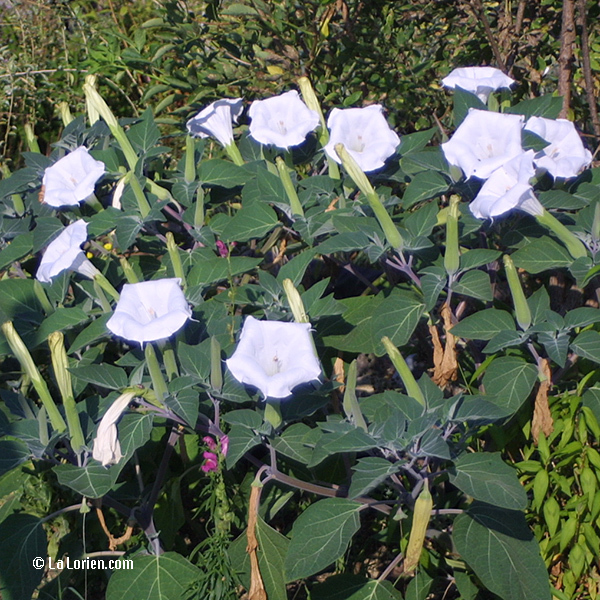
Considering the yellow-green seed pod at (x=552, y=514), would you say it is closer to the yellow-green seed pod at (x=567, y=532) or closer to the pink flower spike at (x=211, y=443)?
the yellow-green seed pod at (x=567, y=532)

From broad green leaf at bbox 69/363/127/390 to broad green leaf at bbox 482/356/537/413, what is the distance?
848 mm

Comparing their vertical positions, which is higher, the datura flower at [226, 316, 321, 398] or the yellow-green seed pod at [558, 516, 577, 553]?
the datura flower at [226, 316, 321, 398]

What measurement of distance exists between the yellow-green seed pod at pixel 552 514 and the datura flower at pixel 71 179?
4.82ft

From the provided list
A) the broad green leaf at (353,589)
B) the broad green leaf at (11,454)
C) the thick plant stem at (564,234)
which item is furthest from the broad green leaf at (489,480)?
the broad green leaf at (11,454)

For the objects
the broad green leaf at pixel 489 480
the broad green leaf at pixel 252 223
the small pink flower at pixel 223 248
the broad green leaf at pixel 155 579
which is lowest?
the broad green leaf at pixel 155 579

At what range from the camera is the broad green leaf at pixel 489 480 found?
1500 millimetres

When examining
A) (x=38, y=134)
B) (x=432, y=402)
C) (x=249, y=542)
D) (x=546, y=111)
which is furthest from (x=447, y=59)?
(x=38, y=134)

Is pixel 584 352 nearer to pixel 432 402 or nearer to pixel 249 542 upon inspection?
pixel 432 402

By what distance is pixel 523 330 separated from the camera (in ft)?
5.98

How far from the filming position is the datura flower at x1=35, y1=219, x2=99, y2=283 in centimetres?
191

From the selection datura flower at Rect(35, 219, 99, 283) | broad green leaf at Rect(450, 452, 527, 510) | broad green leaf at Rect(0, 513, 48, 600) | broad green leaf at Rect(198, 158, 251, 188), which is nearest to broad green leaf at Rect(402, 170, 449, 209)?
broad green leaf at Rect(198, 158, 251, 188)

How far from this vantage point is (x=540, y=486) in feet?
5.55

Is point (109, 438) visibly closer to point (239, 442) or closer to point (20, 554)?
A: point (239, 442)

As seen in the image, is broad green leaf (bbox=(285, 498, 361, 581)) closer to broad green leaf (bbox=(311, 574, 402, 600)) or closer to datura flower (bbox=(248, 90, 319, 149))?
broad green leaf (bbox=(311, 574, 402, 600))
